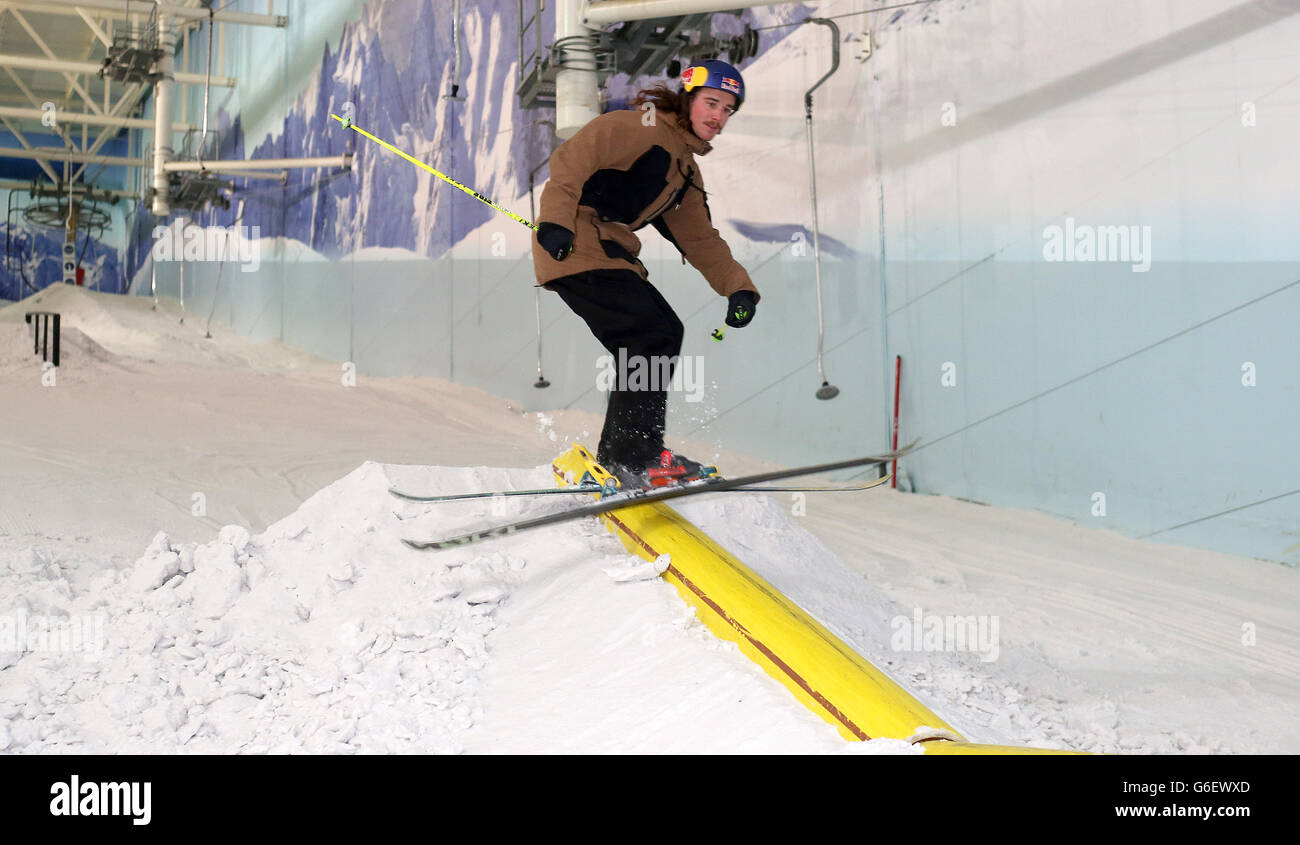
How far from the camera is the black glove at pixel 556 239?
282cm

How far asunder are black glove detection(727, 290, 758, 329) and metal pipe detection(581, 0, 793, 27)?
73.4 inches

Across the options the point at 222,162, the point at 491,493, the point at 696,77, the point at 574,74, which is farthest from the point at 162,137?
the point at 696,77

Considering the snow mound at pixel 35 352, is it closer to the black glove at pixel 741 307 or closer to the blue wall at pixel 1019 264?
the blue wall at pixel 1019 264

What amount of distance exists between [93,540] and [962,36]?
4.79m

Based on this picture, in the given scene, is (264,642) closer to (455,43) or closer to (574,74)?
(574,74)

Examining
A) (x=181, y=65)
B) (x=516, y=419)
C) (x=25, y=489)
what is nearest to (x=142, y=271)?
(x=181, y=65)

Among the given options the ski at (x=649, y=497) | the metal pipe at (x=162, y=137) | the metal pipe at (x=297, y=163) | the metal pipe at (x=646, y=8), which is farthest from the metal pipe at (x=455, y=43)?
the ski at (x=649, y=497)

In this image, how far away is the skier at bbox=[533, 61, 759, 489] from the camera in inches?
115

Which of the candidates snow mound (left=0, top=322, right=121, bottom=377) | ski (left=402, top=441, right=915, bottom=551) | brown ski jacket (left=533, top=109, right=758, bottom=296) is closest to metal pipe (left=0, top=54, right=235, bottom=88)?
snow mound (left=0, top=322, right=121, bottom=377)

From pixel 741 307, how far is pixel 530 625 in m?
1.35

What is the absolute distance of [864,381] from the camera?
560cm

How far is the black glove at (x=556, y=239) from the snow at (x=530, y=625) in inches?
32.7

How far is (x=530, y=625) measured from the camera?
247 centimetres
